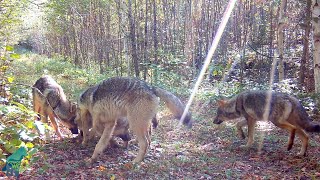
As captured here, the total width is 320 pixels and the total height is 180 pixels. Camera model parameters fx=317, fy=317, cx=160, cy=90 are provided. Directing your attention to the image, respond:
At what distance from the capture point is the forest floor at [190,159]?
524 cm

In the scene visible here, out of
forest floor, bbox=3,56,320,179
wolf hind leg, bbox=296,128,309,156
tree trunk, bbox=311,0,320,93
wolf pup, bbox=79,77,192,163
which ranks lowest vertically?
forest floor, bbox=3,56,320,179

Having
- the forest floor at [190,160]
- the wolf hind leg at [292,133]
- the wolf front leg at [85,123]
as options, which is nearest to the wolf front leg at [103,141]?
the forest floor at [190,160]

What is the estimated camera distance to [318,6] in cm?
916

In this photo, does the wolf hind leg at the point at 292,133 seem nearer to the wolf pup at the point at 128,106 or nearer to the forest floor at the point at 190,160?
the forest floor at the point at 190,160

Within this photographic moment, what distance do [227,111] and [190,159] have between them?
212cm

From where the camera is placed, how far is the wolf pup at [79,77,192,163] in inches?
228

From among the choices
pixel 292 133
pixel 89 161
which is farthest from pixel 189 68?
pixel 89 161

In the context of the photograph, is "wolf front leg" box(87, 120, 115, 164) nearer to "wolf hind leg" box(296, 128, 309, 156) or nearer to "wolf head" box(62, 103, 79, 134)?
"wolf head" box(62, 103, 79, 134)

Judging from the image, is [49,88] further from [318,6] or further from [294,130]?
[318,6]

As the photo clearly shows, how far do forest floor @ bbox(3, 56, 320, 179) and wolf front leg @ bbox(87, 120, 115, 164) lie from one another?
0.55 ft

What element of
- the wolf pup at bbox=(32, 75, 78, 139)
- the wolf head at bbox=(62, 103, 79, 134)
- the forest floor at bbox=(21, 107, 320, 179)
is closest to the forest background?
the forest floor at bbox=(21, 107, 320, 179)

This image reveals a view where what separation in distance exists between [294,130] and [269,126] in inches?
112

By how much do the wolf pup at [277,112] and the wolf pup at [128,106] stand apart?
1.81m

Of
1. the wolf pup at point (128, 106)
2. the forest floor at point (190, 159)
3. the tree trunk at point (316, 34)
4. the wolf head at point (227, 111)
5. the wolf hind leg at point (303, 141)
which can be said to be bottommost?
the forest floor at point (190, 159)
